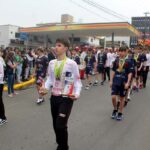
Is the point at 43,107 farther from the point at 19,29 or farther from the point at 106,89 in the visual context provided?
the point at 19,29

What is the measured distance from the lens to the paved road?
5957 mm

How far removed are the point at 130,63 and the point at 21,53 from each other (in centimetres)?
881

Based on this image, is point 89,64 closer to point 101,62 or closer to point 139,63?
point 101,62

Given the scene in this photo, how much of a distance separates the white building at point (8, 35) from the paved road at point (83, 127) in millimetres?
35243

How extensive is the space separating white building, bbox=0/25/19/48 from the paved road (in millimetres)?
35243

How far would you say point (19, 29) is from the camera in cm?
4566

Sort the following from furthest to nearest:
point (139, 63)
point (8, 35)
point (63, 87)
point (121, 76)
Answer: point (8, 35)
point (139, 63)
point (121, 76)
point (63, 87)

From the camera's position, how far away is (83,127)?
23.5ft

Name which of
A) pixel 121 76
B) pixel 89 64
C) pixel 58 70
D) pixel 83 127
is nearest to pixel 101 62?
pixel 89 64

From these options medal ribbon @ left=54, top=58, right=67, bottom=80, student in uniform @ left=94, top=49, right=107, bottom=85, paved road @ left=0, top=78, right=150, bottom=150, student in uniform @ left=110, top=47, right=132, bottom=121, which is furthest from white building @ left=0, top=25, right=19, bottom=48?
medal ribbon @ left=54, top=58, right=67, bottom=80

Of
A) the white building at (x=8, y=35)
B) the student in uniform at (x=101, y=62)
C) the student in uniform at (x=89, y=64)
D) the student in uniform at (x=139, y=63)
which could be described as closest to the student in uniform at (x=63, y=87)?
the student in uniform at (x=139, y=63)

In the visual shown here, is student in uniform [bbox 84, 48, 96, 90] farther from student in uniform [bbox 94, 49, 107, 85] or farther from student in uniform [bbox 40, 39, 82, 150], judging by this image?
student in uniform [bbox 40, 39, 82, 150]

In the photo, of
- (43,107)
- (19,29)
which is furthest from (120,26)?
(43,107)

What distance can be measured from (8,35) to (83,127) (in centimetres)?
3965
